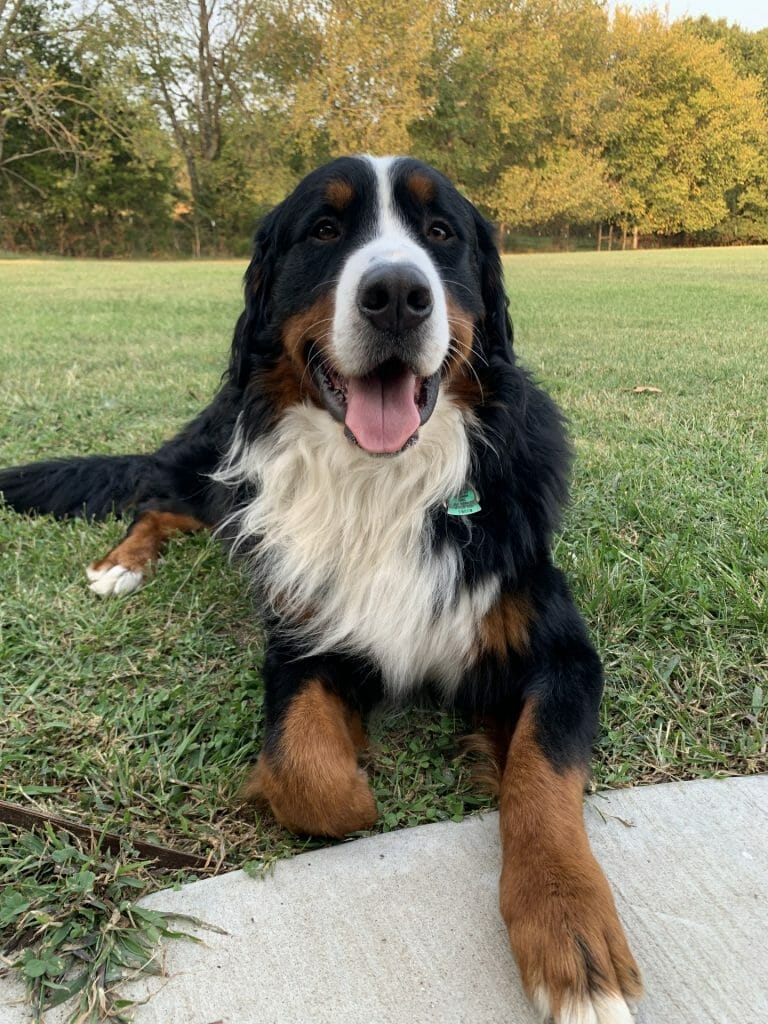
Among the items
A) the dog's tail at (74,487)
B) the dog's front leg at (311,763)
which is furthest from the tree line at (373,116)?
the dog's front leg at (311,763)

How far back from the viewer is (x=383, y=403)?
2.34 meters

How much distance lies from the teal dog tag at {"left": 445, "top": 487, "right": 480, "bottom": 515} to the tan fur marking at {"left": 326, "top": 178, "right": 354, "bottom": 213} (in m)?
1.03

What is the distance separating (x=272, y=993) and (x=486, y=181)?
145 ft

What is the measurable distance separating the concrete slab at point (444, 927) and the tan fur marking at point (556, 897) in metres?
0.08

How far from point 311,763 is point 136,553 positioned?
1.65 m

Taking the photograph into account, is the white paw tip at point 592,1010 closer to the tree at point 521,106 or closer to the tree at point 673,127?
the tree at point 521,106

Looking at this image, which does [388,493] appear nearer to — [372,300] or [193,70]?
[372,300]

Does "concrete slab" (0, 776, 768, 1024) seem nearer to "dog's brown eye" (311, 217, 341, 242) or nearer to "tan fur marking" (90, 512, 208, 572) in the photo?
"tan fur marking" (90, 512, 208, 572)

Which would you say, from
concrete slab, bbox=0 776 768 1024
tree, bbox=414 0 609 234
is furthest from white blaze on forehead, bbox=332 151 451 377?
tree, bbox=414 0 609 234

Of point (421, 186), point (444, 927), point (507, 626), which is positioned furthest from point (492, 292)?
point (444, 927)

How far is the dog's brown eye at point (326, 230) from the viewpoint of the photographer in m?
2.54

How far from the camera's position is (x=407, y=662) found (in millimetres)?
2338

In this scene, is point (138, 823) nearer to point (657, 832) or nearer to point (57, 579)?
point (657, 832)

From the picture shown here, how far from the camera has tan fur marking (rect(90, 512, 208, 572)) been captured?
312cm
